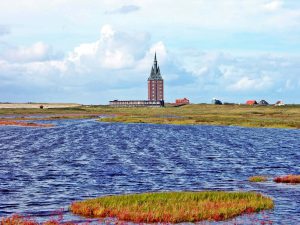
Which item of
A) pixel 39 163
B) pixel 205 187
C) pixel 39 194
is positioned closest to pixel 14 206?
pixel 39 194

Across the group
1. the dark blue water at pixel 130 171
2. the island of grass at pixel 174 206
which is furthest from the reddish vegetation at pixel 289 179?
the island of grass at pixel 174 206

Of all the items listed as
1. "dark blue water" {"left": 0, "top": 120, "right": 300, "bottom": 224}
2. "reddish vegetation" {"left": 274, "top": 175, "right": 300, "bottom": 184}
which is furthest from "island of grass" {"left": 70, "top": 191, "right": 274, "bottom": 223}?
"reddish vegetation" {"left": 274, "top": 175, "right": 300, "bottom": 184}

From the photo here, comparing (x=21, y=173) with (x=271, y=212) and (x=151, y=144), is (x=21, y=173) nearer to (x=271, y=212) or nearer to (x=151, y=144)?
(x=271, y=212)

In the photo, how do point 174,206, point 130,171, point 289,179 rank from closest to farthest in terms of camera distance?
1. point 174,206
2. point 289,179
3. point 130,171

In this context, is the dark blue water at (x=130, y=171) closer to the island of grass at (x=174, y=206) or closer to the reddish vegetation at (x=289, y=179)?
the reddish vegetation at (x=289, y=179)

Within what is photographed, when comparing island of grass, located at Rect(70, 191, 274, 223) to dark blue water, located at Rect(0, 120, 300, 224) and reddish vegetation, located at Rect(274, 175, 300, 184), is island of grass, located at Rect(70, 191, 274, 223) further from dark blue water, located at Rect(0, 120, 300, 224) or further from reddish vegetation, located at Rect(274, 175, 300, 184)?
reddish vegetation, located at Rect(274, 175, 300, 184)

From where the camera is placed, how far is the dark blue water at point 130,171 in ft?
120

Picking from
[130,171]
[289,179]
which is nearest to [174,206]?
[289,179]

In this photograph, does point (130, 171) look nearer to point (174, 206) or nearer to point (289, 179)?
point (289, 179)

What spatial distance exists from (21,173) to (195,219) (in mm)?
26367

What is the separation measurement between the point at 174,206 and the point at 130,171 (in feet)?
71.6

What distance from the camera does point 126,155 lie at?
70875 mm

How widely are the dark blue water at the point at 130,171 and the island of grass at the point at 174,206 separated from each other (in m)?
1.22

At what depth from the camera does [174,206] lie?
31.6 meters
